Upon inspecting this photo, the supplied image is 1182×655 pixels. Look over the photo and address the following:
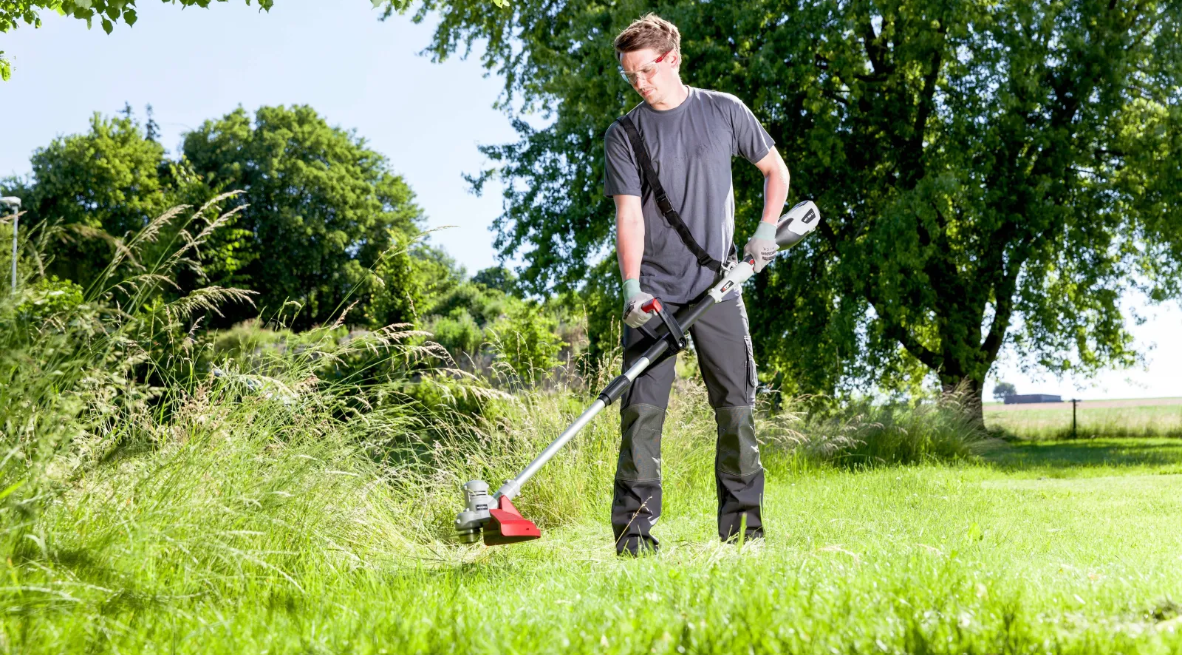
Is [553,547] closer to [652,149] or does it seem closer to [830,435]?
[652,149]

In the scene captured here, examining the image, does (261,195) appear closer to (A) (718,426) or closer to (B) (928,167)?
(B) (928,167)

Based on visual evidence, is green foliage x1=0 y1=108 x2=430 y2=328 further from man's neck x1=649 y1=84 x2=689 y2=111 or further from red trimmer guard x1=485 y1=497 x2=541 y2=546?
red trimmer guard x1=485 y1=497 x2=541 y2=546

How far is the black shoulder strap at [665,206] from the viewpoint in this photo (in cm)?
438

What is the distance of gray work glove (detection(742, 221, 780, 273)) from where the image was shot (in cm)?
435

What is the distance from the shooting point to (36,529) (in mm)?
3055

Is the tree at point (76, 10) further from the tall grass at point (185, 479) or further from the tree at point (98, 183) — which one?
the tree at point (98, 183)

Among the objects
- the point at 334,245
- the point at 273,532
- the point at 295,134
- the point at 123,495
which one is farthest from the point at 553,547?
the point at 295,134

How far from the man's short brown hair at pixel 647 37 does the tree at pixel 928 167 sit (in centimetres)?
1028

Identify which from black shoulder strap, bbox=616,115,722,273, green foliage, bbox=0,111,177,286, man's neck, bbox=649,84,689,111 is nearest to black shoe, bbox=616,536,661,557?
black shoulder strap, bbox=616,115,722,273

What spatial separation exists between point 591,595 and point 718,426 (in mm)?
1336

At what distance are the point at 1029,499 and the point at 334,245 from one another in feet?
102

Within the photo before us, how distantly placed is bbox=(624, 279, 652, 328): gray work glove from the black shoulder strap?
1.05 ft

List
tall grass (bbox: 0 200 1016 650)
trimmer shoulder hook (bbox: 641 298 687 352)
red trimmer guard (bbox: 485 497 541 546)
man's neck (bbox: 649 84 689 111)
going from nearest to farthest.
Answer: tall grass (bbox: 0 200 1016 650) → red trimmer guard (bbox: 485 497 541 546) → trimmer shoulder hook (bbox: 641 298 687 352) → man's neck (bbox: 649 84 689 111)

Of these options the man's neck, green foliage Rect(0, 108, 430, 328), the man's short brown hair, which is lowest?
the man's neck
